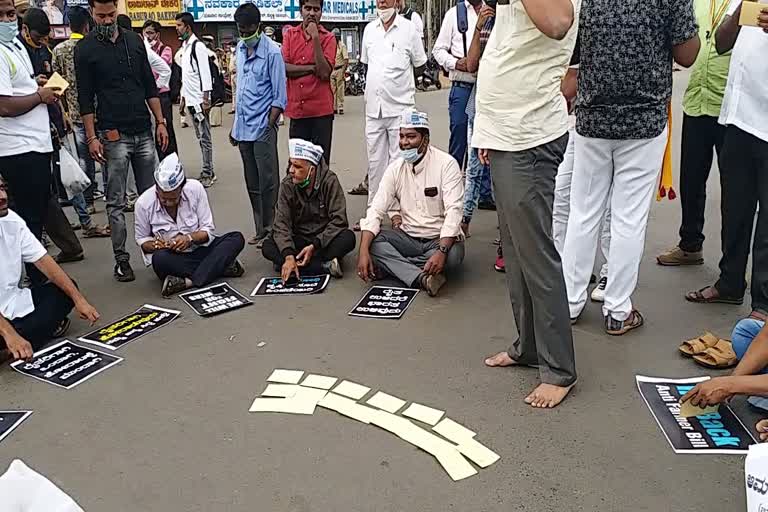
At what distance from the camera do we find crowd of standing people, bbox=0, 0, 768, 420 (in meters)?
2.74

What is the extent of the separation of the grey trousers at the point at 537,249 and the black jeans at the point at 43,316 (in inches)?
95.6

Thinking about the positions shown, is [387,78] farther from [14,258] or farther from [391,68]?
[14,258]

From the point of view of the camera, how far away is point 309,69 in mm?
5617

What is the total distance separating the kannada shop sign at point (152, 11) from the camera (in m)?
17.8

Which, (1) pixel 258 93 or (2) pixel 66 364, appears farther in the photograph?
(1) pixel 258 93

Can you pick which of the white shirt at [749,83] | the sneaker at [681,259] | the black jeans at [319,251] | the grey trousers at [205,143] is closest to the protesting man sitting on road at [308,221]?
the black jeans at [319,251]

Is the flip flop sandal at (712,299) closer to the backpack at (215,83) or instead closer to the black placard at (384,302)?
the black placard at (384,302)

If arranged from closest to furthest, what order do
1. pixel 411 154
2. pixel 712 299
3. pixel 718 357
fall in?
pixel 718 357 < pixel 712 299 < pixel 411 154

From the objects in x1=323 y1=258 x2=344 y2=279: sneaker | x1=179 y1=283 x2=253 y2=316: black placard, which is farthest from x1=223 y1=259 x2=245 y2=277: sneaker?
x1=323 y1=258 x2=344 y2=279: sneaker

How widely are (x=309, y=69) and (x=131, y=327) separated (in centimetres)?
273

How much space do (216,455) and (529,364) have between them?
1495 millimetres

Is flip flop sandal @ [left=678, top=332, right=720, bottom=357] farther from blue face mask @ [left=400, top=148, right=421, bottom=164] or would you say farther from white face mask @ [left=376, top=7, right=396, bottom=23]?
white face mask @ [left=376, top=7, right=396, bottom=23]

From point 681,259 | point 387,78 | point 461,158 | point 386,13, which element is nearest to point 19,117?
point 387,78

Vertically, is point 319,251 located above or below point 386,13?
below
